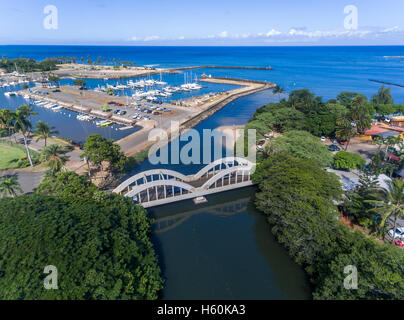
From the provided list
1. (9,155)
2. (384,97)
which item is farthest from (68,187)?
(384,97)

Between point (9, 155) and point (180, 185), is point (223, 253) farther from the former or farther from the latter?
point (9, 155)

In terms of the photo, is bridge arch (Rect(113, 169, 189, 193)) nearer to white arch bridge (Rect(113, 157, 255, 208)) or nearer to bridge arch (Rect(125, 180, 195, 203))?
white arch bridge (Rect(113, 157, 255, 208))

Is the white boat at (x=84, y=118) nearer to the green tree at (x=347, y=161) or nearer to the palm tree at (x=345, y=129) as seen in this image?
the green tree at (x=347, y=161)

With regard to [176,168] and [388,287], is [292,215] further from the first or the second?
[176,168]

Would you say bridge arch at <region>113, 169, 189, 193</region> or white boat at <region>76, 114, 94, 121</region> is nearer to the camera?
bridge arch at <region>113, 169, 189, 193</region>

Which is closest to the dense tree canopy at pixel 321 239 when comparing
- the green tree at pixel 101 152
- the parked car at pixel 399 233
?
the parked car at pixel 399 233

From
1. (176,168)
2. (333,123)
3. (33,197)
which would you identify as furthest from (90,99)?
(333,123)

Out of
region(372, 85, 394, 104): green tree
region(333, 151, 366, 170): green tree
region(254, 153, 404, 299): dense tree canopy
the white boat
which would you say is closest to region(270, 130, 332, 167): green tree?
region(333, 151, 366, 170): green tree
